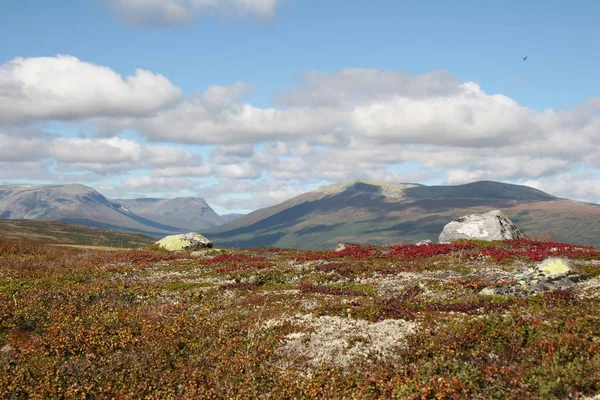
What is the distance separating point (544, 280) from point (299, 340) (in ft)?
49.6

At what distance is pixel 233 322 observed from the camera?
65.9 ft

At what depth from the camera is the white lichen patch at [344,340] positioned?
1630 cm

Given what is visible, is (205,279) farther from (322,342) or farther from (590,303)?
(590,303)

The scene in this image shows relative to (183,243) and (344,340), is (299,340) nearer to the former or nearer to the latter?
(344,340)

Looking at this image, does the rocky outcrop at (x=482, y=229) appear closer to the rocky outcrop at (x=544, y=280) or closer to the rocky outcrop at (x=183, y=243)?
the rocky outcrop at (x=544, y=280)

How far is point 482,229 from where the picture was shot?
54.8m

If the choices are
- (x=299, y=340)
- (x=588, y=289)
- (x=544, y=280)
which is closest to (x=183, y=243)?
(x=299, y=340)

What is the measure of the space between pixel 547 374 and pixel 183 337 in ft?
41.9

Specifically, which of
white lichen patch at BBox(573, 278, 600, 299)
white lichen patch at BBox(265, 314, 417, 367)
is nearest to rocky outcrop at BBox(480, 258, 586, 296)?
white lichen patch at BBox(573, 278, 600, 299)

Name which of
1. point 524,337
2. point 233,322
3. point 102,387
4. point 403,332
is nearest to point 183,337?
point 233,322

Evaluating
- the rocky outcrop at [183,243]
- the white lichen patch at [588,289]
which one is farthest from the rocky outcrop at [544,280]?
the rocky outcrop at [183,243]

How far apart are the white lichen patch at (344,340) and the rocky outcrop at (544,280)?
333 inches

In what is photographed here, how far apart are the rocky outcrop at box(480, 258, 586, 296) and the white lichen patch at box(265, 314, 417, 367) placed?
27.8 feet

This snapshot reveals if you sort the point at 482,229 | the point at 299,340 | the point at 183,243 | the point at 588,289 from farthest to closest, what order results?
the point at 183,243, the point at 482,229, the point at 588,289, the point at 299,340
